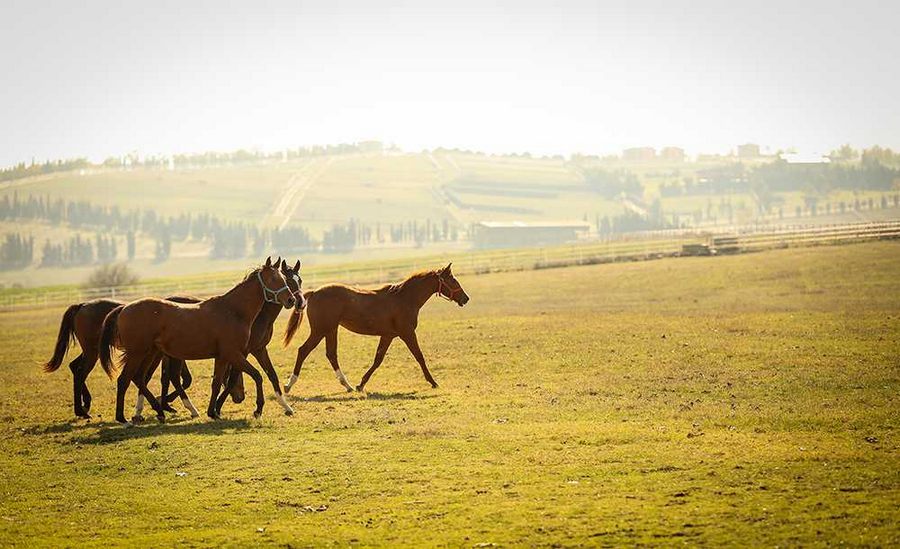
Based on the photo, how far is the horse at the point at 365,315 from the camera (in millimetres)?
23547

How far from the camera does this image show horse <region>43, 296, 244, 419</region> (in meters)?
20.4

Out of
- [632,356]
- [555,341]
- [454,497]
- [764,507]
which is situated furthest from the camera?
[555,341]

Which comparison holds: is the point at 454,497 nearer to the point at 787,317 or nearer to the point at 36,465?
the point at 36,465

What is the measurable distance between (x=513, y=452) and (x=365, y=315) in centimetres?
906

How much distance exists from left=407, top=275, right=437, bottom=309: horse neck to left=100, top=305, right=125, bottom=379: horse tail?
7.47 meters

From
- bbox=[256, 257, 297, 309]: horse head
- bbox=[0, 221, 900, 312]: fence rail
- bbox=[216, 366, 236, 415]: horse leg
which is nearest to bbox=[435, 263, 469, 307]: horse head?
bbox=[256, 257, 297, 309]: horse head

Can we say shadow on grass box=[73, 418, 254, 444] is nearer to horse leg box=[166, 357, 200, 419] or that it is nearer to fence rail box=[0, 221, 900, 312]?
horse leg box=[166, 357, 200, 419]

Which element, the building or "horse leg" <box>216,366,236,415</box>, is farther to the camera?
the building

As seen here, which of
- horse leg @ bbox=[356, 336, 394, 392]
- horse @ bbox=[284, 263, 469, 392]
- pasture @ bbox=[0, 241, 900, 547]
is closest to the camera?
pasture @ bbox=[0, 241, 900, 547]

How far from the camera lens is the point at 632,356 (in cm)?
2606

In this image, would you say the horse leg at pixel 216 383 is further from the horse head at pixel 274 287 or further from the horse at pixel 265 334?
the horse head at pixel 274 287

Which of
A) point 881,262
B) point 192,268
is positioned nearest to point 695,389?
point 881,262

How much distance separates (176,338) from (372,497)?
23.1ft

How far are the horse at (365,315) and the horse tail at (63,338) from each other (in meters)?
4.85
